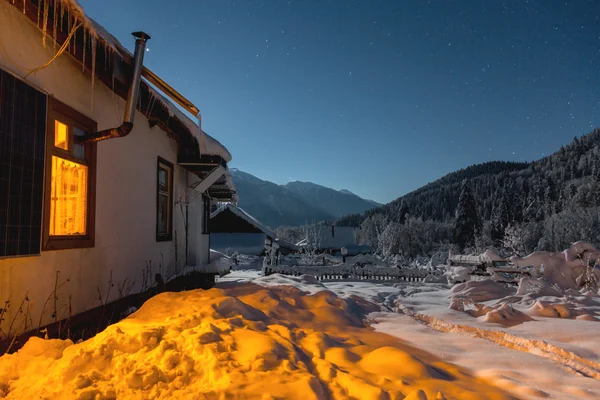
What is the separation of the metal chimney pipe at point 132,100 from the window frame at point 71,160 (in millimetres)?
167

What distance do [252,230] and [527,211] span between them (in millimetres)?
52077

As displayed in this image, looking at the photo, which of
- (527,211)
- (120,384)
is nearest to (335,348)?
(120,384)

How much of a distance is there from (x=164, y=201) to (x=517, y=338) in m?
6.29

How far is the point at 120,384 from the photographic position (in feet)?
8.41

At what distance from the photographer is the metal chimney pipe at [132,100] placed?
Answer: 4602 mm

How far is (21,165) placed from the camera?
133 inches

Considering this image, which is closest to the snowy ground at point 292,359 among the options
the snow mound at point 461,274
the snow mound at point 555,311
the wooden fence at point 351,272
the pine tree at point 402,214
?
the snow mound at point 555,311

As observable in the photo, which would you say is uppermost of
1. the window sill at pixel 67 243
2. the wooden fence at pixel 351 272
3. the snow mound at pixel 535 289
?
the window sill at pixel 67 243

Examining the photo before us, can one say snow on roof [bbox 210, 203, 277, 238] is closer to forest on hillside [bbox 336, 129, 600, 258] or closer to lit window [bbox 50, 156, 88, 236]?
forest on hillside [bbox 336, 129, 600, 258]

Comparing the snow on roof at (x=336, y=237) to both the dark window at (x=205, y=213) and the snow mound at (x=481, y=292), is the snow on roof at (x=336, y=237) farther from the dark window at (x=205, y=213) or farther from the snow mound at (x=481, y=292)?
the snow mound at (x=481, y=292)

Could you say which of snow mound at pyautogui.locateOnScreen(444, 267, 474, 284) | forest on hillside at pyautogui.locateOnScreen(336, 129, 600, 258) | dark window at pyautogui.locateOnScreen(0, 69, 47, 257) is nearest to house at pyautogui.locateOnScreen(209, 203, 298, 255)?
snow mound at pyautogui.locateOnScreen(444, 267, 474, 284)

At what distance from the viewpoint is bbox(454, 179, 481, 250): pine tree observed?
5447 cm

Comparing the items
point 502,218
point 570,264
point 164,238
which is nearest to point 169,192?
point 164,238

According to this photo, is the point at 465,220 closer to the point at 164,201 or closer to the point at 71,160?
the point at 164,201
